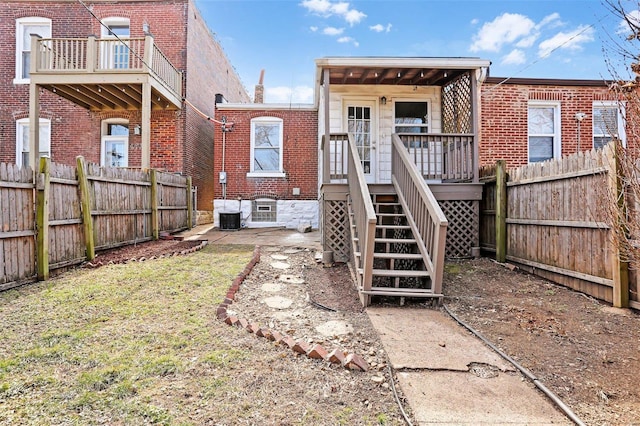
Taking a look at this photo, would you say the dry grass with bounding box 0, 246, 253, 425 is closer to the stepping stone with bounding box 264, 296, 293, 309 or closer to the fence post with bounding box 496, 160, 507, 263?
the stepping stone with bounding box 264, 296, 293, 309

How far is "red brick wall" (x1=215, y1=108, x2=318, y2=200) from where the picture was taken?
1138cm

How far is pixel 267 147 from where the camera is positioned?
1157 cm

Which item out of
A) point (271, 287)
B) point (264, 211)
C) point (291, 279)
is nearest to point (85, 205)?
point (271, 287)

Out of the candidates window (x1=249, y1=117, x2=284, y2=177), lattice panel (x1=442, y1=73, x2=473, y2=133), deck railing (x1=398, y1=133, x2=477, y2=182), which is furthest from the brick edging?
window (x1=249, y1=117, x2=284, y2=177)

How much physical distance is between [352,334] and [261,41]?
18.3m

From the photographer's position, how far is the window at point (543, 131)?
9.23 meters

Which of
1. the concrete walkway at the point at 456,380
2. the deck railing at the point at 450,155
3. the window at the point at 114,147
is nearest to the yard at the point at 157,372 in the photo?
the concrete walkway at the point at 456,380

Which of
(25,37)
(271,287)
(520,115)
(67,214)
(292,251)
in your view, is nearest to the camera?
(271,287)

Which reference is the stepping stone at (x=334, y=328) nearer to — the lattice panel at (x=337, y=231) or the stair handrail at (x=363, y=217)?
the stair handrail at (x=363, y=217)

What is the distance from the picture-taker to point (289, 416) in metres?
2.15

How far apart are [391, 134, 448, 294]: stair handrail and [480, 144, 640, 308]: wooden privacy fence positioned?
5.36ft

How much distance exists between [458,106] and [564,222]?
13.0ft

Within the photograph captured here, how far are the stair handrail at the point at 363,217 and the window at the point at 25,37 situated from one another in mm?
11860

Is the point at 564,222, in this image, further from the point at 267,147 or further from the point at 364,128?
the point at 267,147
